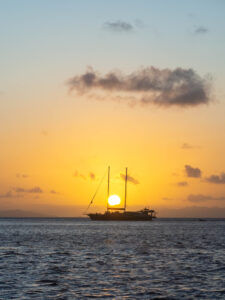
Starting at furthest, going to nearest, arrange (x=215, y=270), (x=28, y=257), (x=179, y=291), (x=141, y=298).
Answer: (x=28, y=257), (x=215, y=270), (x=179, y=291), (x=141, y=298)

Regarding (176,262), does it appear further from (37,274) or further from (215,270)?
(37,274)

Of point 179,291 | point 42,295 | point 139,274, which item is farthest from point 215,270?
point 42,295

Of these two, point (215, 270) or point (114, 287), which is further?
point (215, 270)

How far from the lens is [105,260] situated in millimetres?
64062

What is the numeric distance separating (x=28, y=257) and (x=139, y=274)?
22.4 metres

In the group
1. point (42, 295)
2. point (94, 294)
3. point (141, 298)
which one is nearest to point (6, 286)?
point (42, 295)

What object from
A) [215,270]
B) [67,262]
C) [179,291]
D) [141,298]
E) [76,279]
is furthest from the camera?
[67,262]

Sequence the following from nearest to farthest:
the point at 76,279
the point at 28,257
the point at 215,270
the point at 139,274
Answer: the point at 76,279, the point at 139,274, the point at 215,270, the point at 28,257

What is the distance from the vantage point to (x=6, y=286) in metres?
41.8

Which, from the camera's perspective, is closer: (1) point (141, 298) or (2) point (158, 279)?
(1) point (141, 298)

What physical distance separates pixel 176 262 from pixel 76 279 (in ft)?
63.0

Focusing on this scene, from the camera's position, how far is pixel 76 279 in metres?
46.4

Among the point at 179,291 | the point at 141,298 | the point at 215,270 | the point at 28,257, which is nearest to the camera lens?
the point at 141,298

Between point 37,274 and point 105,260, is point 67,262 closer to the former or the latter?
point 105,260
